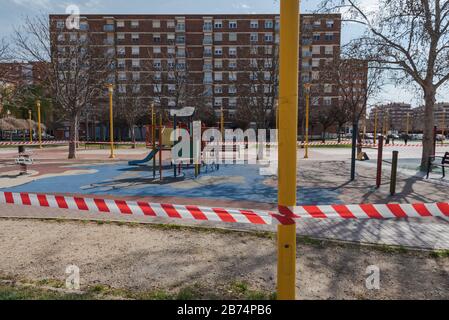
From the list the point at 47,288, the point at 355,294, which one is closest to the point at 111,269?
the point at 47,288

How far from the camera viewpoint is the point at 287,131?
249 cm

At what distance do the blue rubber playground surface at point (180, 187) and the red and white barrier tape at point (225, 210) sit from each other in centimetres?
349

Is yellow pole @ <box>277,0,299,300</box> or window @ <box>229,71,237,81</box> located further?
window @ <box>229,71,237,81</box>

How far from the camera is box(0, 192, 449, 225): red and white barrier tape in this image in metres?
4.00

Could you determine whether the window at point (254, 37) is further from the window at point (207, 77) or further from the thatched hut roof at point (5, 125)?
the thatched hut roof at point (5, 125)

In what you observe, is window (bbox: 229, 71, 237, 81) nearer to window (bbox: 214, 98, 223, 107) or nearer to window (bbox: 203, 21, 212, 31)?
window (bbox: 214, 98, 223, 107)

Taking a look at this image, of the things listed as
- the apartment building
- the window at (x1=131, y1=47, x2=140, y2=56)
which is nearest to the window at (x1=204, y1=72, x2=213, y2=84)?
the apartment building

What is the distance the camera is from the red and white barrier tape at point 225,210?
400cm

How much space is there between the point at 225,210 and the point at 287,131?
2.41 metres

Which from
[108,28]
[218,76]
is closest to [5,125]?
→ [108,28]

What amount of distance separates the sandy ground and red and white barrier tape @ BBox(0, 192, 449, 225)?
500 mm

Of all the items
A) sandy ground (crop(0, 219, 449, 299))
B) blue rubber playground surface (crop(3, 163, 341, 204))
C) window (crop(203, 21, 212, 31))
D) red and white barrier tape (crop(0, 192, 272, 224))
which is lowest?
sandy ground (crop(0, 219, 449, 299))

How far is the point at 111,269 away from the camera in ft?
12.5

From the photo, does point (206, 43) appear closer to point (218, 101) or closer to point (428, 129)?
point (218, 101)
